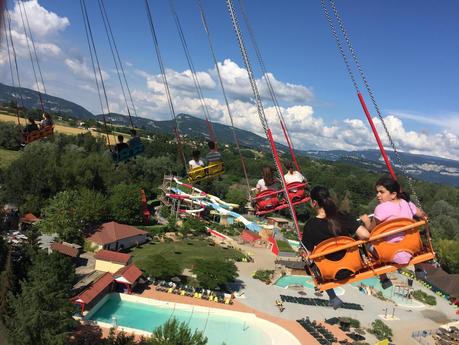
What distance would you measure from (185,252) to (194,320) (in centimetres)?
1593

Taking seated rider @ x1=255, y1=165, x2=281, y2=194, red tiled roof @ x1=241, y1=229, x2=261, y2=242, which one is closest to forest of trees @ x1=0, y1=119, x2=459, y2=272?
seated rider @ x1=255, y1=165, x2=281, y2=194

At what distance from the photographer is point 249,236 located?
54625 mm

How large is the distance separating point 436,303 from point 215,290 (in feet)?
82.3

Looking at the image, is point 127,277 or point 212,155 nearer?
point 212,155

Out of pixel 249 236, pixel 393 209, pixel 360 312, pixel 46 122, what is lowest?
pixel 360 312

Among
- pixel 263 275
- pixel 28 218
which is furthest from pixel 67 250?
pixel 263 275

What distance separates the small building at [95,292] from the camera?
25.8 meters

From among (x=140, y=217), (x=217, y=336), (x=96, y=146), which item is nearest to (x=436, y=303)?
(x=217, y=336)

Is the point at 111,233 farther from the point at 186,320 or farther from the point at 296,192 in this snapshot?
the point at 296,192

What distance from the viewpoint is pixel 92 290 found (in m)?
27.2

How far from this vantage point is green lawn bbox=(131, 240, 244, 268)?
40.1 m

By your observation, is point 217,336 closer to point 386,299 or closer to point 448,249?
point 386,299

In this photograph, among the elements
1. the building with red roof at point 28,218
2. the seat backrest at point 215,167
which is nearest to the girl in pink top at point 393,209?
the seat backrest at point 215,167

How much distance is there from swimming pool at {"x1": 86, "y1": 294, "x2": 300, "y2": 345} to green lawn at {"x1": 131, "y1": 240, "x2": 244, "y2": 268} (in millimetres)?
8028
